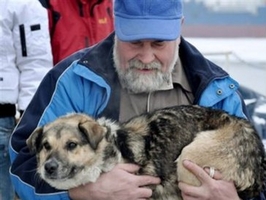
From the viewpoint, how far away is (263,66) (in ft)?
26.3

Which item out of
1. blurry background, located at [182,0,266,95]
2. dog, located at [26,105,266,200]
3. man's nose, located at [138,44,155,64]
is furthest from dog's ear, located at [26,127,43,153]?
blurry background, located at [182,0,266,95]

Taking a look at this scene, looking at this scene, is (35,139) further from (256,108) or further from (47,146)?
(256,108)

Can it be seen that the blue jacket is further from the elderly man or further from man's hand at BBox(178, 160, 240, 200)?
man's hand at BBox(178, 160, 240, 200)

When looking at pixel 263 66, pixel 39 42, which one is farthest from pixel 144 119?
pixel 263 66

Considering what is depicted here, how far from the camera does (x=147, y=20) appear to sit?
3.02 meters

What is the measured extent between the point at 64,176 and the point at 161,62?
72cm

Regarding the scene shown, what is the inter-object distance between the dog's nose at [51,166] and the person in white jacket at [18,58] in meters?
1.87

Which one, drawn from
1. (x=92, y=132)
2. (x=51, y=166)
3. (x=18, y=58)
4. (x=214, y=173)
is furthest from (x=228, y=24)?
(x=51, y=166)

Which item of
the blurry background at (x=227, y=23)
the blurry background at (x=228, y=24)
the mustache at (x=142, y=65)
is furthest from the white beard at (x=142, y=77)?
the blurry background at (x=227, y=23)

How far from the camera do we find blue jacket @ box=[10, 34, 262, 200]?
310cm

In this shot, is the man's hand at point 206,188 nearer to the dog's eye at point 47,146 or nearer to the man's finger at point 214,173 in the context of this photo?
the man's finger at point 214,173

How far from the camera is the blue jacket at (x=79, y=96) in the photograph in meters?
3.10

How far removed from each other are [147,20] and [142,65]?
0.22m

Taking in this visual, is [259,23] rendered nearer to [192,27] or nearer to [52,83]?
[192,27]
